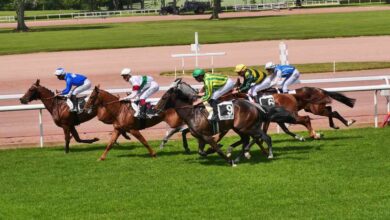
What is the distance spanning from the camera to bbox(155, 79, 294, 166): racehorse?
44.0 ft

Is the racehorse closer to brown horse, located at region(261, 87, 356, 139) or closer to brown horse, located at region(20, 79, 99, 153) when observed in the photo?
brown horse, located at region(261, 87, 356, 139)

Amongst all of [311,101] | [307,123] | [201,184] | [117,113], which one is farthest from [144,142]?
[311,101]

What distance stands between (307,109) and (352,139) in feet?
3.67

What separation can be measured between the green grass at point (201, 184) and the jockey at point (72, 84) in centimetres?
116

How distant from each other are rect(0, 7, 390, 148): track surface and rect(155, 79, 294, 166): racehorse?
424 centimetres

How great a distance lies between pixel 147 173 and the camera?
1294cm

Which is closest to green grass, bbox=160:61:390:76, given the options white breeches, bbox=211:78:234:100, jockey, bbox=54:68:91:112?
jockey, bbox=54:68:91:112

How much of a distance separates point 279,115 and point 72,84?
4.55m

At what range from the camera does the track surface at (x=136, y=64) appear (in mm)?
19000

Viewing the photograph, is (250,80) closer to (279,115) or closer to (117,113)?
(279,115)

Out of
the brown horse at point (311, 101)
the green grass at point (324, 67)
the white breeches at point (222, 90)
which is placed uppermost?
the white breeches at point (222, 90)

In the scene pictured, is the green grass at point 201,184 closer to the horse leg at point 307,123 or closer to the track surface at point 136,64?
the horse leg at point 307,123

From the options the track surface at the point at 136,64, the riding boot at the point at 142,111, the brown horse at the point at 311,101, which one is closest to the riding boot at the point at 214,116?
the riding boot at the point at 142,111

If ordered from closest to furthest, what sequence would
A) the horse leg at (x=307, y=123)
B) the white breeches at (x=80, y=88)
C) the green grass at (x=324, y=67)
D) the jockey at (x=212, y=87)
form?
1. the jockey at (x=212, y=87)
2. the horse leg at (x=307, y=123)
3. the white breeches at (x=80, y=88)
4. the green grass at (x=324, y=67)
